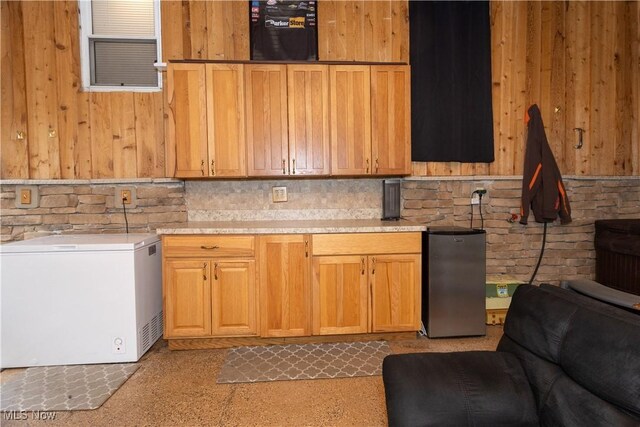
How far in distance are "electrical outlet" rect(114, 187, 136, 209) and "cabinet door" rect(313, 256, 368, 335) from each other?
1791 millimetres

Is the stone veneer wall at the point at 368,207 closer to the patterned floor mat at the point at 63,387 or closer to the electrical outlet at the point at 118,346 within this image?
the electrical outlet at the point at 118,346

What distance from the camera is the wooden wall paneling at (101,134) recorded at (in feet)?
10.1

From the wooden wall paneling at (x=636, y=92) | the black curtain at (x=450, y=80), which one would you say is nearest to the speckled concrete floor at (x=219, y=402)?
the black curtain at (x=450, y=80)

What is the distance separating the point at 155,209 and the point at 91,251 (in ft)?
2.55

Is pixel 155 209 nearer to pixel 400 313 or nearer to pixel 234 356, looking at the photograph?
pixel 234 356

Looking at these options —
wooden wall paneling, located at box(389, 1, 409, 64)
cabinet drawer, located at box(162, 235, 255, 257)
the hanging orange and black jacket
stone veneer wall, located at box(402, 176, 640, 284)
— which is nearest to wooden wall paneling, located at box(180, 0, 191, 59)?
cabinet drawer, located at box(162, 235, 255, 257)

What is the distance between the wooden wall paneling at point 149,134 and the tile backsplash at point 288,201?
341 millimetres

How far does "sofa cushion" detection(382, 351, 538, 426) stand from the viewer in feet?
3.94

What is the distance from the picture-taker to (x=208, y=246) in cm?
267

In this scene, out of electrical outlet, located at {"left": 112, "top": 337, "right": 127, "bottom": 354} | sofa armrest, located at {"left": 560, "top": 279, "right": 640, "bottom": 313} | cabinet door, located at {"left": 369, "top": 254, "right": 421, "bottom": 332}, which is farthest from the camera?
cabinet door, located at {"left": 369, "top": 254, "right": 421, "bottom": 332}

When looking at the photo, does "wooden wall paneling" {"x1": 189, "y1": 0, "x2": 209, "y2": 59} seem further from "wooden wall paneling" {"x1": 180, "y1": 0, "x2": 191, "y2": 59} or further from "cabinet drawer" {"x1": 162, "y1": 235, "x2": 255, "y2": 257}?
A: "cabinet drawer" {"x1": 162, "y1": 235, "x2": 255, "y2": 257}

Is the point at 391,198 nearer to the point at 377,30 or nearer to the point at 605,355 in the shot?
the point at 377,30

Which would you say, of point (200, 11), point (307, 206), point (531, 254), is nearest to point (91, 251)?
point (307, 206)

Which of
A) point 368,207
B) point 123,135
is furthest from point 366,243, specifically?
point 123,135
